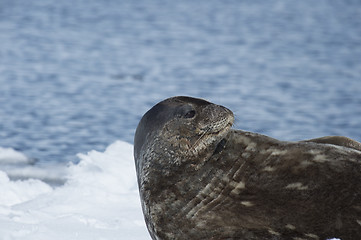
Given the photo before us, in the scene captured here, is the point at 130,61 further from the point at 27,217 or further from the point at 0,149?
the point at 27,217

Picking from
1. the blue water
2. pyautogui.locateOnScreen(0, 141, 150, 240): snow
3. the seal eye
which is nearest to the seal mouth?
the seal eye

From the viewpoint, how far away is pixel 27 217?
191 inches

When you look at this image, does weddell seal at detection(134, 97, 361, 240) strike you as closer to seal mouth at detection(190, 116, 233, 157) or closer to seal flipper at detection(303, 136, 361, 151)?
seal mouth at detection(190, 116, 233, 157)

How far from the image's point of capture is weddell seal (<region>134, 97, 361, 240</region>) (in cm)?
357

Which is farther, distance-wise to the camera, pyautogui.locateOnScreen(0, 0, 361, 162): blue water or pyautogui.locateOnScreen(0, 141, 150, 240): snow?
pyautogui.locateOnScreen(0, 0, 361, 162): blue water

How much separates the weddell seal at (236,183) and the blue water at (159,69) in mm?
3594

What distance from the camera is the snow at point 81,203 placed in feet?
15.0

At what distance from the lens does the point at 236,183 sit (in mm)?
3709

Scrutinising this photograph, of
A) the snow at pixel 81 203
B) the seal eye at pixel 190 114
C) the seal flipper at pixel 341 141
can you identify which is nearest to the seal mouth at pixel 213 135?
the seal eye at pixel 190 114

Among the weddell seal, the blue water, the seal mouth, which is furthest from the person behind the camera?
the blue water

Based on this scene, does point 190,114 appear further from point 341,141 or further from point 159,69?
point 159,69

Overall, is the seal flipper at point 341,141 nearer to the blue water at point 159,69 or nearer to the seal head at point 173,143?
the seal head at point 173,143

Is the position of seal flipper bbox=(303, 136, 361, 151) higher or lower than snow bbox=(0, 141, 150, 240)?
higher

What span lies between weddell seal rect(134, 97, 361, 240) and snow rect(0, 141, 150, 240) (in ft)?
3.00
